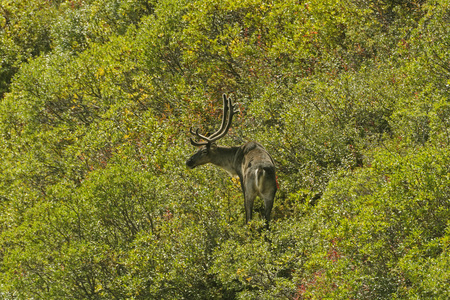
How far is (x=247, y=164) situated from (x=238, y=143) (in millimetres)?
3789

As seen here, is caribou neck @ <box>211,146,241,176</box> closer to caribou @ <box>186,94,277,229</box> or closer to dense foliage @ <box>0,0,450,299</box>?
caribou @ <box>186,94,277,229</box>

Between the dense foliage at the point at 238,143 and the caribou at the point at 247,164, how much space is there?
637 millimetres

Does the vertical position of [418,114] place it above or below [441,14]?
below

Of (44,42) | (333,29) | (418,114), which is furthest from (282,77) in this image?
(44,42)

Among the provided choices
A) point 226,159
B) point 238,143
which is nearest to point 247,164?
point 226,159

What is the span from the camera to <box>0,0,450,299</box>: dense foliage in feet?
36.7

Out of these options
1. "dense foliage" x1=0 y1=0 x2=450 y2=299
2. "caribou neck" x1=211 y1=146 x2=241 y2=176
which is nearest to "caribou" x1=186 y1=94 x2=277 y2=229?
"caribou neck" x1=211 y1=146 x2=241 y2=176

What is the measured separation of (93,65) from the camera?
2908 centimetres

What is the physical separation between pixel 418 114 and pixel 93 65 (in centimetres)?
1818

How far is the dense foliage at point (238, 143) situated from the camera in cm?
1120

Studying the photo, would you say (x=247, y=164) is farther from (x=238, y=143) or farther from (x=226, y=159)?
(x=238, y=143)

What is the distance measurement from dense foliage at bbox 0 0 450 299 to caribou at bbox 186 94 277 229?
2.09 ft

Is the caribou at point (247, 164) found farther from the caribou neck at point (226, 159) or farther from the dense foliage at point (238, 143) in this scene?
the dense foliage at point (238, 143)

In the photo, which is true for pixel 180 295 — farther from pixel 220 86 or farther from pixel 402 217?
pixel 220 86
